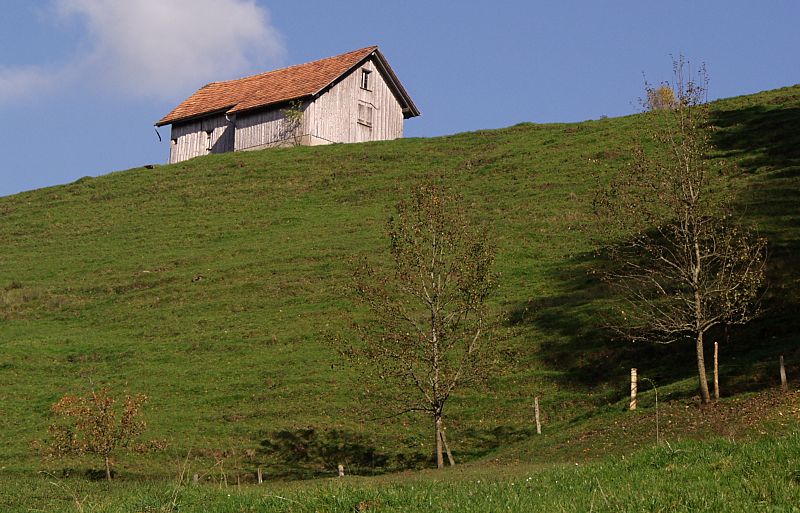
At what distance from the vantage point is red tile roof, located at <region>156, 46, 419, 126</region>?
9769cm

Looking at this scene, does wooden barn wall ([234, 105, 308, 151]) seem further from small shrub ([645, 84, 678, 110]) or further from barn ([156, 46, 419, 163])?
small shrub ([645, 84, 678, 110])

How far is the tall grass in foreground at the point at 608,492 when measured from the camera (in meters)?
11.9

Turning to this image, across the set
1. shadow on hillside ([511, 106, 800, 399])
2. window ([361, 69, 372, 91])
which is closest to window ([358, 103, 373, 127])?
window ([361, 69, 372, 91])

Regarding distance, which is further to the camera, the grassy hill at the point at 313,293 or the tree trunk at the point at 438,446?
the grassy hill at the point at 313,293

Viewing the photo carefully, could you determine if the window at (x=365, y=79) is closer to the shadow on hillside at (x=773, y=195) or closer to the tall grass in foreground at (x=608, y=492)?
the shadow on hillside at (x=773, y=195)

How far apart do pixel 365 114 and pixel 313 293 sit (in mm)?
44649

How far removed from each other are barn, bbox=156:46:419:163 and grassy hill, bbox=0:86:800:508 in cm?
518

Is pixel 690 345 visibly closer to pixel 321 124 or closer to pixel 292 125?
pixel 321 124

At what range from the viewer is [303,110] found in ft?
319

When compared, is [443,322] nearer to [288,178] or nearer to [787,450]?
[787,450]

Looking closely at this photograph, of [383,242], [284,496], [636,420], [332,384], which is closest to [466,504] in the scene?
[284,496]

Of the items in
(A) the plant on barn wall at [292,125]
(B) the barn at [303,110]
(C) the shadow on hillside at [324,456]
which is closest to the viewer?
(C) the shadow on hillside at [324,456]

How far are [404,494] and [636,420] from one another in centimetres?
2145

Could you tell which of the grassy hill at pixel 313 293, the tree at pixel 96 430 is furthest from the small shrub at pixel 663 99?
the tree at pixel 96 430
